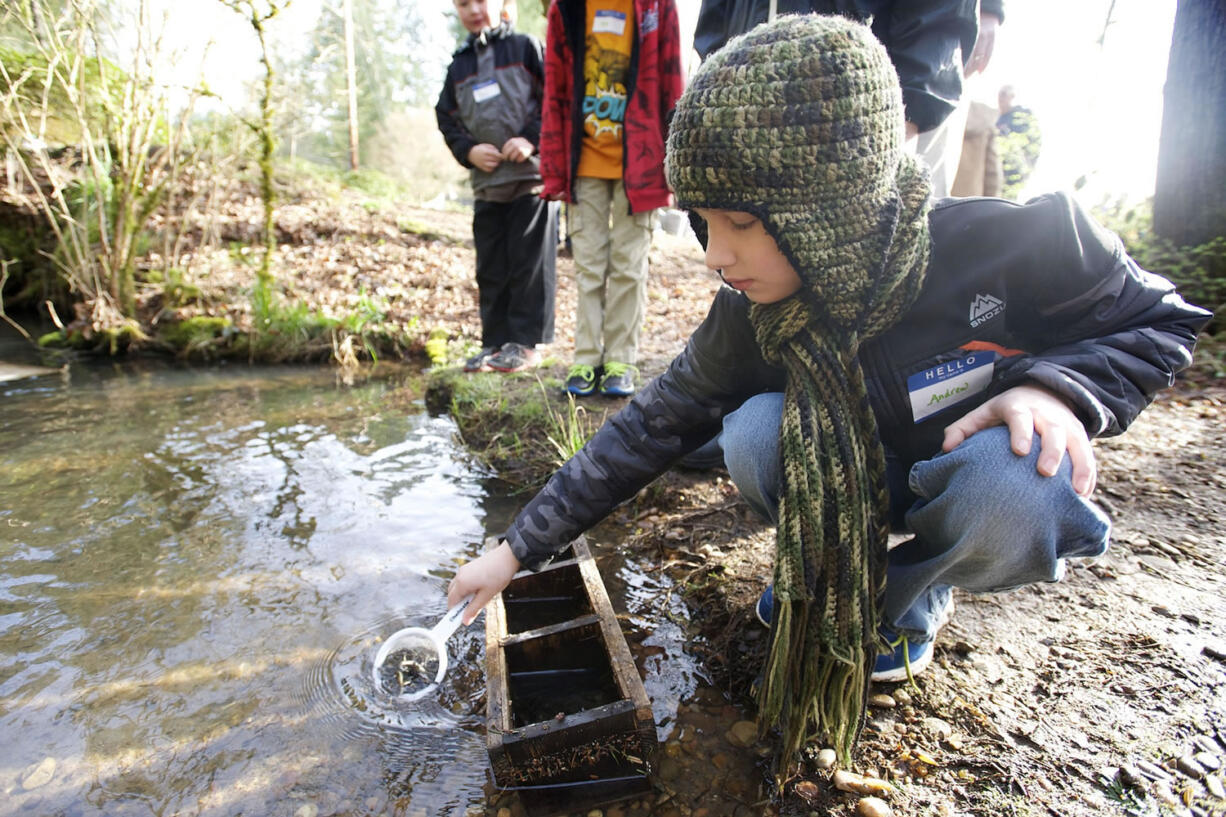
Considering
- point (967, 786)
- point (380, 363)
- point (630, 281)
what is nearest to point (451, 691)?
point (967, 786)

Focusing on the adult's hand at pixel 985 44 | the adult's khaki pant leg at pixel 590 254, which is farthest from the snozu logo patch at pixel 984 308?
the adult's khaki pant leg at pixel 590 254

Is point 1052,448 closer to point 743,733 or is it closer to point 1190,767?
point 1190,767

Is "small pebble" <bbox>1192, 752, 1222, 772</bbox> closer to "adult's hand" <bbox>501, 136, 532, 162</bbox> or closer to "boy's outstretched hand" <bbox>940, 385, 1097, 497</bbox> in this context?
"boy's outstretched hand" <bbox>940, 385, 1097, 497</bbox>

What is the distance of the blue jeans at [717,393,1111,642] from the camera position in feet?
3.96

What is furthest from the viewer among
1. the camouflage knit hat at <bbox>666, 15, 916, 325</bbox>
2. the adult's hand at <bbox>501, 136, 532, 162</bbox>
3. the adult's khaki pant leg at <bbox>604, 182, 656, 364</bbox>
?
the adult's hand at <bbox>501, 136, 532, 162</bbox>

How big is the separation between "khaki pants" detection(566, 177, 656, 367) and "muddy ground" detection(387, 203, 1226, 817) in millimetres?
1380

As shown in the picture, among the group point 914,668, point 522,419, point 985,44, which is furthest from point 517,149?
point 914,668

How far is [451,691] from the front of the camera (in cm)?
175

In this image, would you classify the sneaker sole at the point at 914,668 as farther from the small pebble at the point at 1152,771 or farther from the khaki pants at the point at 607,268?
the khaki pants at the point at 607,268

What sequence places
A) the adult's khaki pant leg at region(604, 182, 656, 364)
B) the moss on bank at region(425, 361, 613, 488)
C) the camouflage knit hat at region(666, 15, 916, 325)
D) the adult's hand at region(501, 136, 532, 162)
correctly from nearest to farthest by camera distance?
1. the camouflage knit hat at region(666, 15, 916, 325)
2. the moss on bank at region(425, 361, 613, 488)
3. the adult's khaki pant leg at region(604, 182, 656, 364)
4. the adult's hand at region(501, 136, 532, 162)

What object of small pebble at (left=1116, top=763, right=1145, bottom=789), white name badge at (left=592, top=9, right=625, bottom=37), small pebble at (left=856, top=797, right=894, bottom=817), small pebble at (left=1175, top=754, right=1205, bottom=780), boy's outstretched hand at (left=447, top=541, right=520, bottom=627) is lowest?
small pebble at (left=856, top=797, right=894, bottom=817)

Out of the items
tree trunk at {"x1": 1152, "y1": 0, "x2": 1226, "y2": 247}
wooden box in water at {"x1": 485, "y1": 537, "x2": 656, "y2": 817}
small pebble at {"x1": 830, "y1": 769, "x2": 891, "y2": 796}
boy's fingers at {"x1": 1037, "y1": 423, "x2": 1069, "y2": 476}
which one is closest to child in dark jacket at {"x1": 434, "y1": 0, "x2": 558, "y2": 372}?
wooden box in water at {"x1": 485, "y1": 537, "x2": 656, "y2": 817}

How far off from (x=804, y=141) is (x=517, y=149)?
3.22 meters

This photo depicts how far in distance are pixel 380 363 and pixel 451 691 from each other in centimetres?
403
